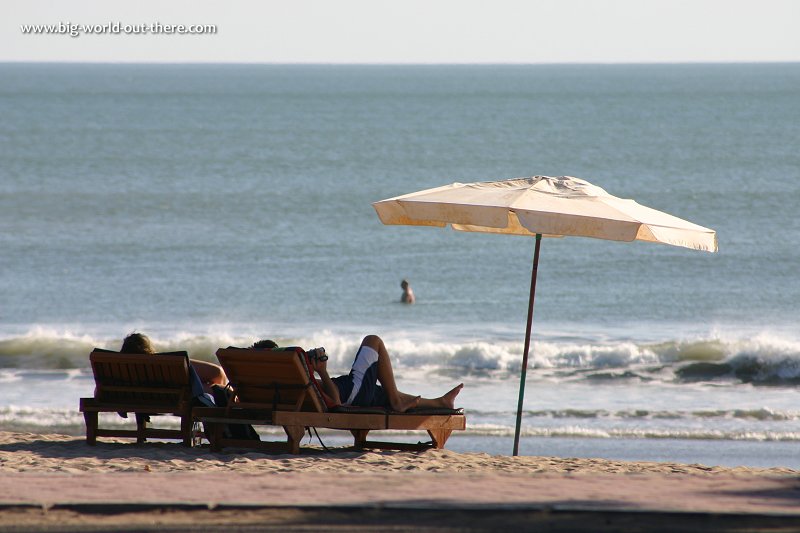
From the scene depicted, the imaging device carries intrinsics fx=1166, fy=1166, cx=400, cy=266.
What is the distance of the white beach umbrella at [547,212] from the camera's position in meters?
8.05

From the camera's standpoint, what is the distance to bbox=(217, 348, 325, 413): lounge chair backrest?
8141mm

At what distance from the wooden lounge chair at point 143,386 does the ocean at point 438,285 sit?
3596 mm

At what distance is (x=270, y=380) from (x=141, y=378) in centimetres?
103

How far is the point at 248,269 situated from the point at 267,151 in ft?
116

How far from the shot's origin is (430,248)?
30781mm

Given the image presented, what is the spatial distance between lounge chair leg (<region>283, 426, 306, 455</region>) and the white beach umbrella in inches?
64.5

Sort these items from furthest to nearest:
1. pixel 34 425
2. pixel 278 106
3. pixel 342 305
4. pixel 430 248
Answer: pixel 278 106, pixel 430 248, pixel 342 305, pixel 34 425

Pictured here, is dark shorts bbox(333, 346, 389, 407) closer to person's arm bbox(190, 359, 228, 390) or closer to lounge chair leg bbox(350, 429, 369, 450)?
lounge chair leg bbox(350, 429, 369, 450)

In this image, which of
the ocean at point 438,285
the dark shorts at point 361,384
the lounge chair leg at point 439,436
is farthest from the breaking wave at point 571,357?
the dark shorts at point 361,384

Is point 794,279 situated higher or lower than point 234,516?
higher

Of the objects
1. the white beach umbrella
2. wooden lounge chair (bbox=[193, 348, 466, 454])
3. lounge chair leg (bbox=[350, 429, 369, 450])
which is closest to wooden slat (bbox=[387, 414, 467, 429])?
wooden lounge chair (bbox=[193, 348, 466, 454])

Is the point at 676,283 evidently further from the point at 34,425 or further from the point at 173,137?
the point at 173,137

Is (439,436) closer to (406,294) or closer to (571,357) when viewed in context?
(571,357)

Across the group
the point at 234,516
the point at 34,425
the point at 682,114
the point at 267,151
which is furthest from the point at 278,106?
the point at 234,516
